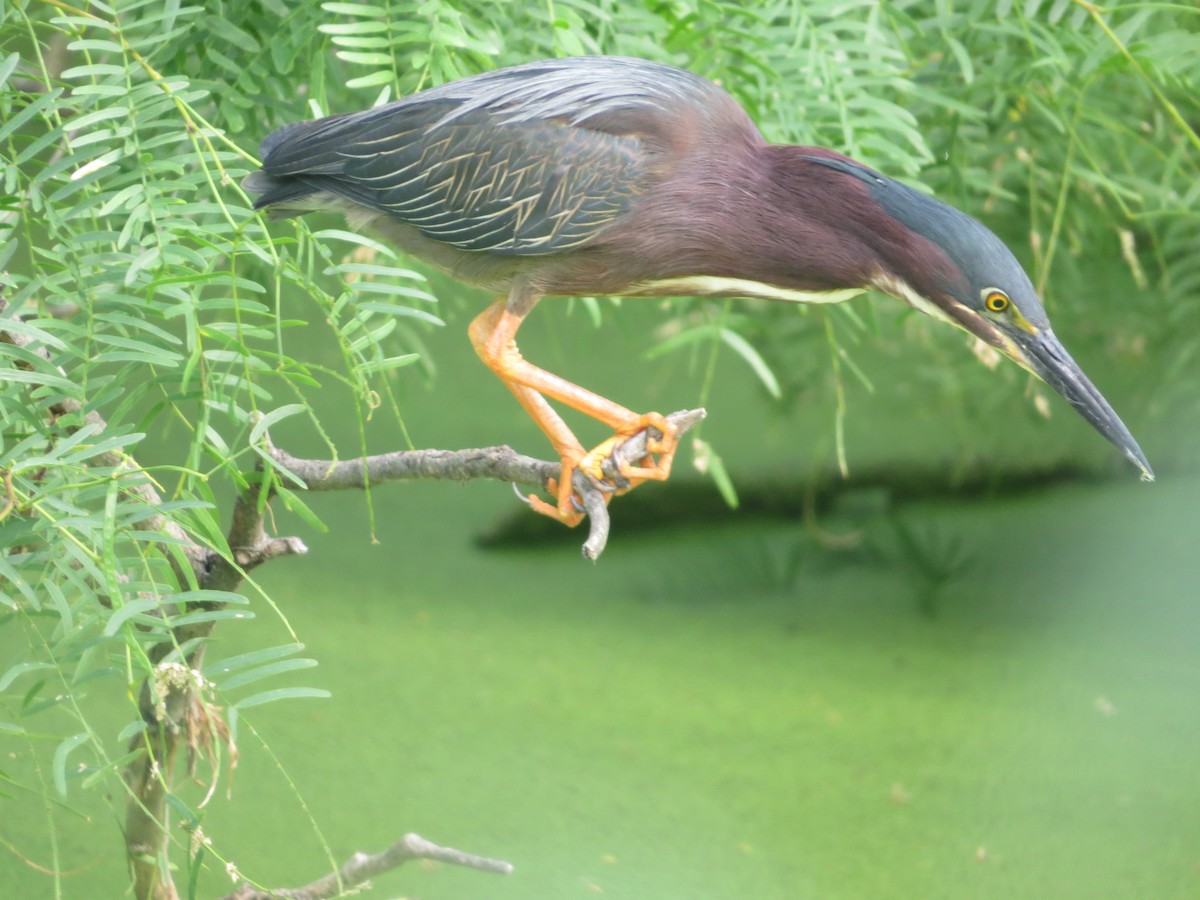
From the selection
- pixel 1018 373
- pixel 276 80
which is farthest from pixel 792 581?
pixel 276 80

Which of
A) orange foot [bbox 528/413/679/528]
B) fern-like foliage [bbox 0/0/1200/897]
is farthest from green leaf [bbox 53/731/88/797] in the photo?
orange foot [bbox 528/413/679/528]

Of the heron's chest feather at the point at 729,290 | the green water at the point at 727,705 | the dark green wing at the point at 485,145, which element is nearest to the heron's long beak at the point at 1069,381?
the heron's chest feather at the point at 729,290

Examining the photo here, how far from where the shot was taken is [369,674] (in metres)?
1.49

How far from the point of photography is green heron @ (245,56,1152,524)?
2.23ft

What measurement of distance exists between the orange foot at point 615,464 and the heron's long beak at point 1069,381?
0.20m

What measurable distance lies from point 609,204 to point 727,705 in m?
0.93

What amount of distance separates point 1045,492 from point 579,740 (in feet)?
3.19

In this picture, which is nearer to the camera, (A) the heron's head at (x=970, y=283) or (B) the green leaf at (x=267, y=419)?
(B) the green leaf at (x=267, y=419)

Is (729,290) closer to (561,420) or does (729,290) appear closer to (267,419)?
(561,420)

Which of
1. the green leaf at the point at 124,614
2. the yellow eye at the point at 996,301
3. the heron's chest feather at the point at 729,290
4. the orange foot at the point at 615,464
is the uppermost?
the yellow eye at the point at 996,301

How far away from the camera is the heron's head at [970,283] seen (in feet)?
2.12

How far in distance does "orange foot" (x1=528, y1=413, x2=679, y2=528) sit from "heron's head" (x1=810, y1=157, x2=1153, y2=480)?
150 mm

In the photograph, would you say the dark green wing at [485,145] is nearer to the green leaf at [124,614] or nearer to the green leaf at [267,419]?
the green leaf at [267,419]

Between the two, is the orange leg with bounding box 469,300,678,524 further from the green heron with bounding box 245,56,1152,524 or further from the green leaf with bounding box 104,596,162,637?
the green leaf with bounding box 104,596,162,637
